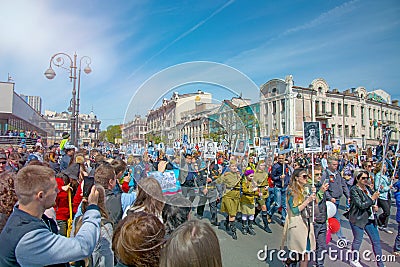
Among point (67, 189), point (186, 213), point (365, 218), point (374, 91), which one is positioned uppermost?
point (374, 91)

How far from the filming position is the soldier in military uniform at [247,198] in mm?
7004

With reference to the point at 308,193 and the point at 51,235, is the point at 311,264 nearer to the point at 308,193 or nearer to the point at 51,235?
the point at 308,193

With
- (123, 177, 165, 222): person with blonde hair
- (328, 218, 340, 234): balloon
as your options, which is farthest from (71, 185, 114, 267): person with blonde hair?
(328, 218, 340, 234): balloon

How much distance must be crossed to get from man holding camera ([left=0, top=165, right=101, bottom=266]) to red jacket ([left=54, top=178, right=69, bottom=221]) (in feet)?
8.29

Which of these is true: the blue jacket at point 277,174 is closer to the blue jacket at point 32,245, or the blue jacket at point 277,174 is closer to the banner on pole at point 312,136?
the banner on pole at point 312,136

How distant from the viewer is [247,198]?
7.04 meters

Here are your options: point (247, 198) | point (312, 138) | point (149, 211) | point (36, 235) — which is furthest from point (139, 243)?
point (247, 198)

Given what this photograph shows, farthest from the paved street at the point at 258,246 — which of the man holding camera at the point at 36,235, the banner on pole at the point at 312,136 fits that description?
the man holding camera at the point at 36,235

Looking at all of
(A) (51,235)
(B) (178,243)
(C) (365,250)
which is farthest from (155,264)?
(C) (365,250)

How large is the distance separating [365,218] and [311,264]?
1.21 meters

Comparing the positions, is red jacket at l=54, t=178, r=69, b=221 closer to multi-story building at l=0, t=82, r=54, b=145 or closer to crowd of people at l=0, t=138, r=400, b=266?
crowd of people at l=0, t=138, r=400, b=266

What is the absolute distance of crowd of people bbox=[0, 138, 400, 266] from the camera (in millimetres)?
1770

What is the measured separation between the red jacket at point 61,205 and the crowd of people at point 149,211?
14mm

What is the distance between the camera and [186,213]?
3805 millimetres
